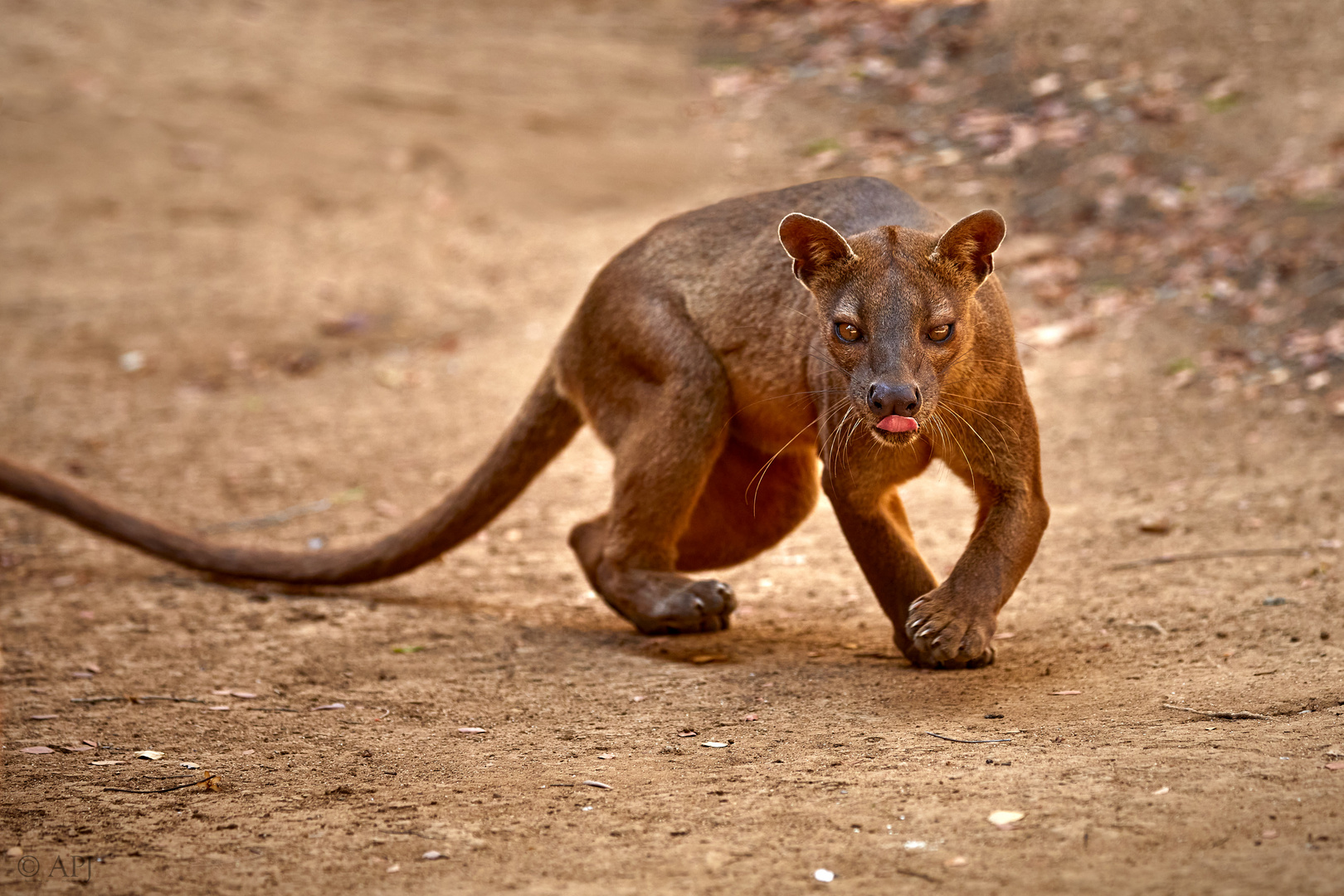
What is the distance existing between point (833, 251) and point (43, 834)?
9.14ft

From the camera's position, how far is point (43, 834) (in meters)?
3.54

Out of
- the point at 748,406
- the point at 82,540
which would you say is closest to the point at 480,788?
the point at 748,406

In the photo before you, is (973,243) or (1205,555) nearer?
(973,243)

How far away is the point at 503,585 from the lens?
6609 millimetres

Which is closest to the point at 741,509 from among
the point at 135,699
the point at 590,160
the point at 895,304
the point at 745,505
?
the point at 745,505

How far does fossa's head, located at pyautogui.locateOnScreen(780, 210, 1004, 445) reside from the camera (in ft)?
13.5

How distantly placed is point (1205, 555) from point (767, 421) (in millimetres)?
1911

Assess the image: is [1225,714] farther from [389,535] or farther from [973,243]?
[389,535]

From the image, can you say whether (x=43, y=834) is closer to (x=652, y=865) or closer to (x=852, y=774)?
(x=652, y=865)

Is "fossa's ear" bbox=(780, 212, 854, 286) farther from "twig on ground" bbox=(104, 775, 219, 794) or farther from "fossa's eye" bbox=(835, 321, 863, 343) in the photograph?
"twig on ground" bbox=(104, 775, 219, 794)

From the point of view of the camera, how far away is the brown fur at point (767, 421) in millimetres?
4379

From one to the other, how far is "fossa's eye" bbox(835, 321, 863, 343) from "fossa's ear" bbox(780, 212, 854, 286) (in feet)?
0.80

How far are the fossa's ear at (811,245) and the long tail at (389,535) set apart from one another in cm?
168

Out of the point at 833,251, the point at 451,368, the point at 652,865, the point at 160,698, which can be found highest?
the point at 833,251
